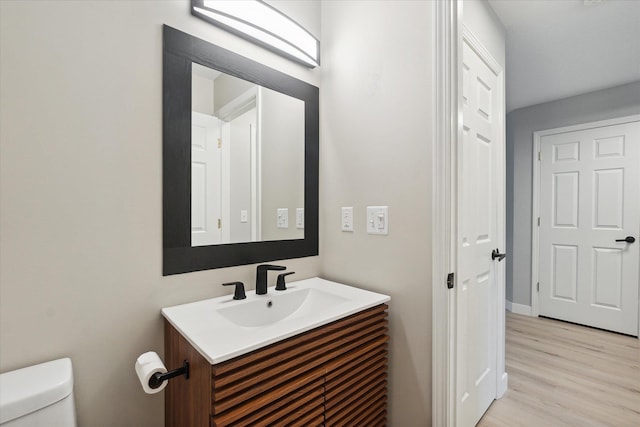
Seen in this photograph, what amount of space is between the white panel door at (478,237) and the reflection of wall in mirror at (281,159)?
2.60 ft

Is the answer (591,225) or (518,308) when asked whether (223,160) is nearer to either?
(591,225)

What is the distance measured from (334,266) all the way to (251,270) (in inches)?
17.8

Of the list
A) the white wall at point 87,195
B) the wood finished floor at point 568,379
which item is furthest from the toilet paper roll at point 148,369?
the wood finished floor at point 568,379

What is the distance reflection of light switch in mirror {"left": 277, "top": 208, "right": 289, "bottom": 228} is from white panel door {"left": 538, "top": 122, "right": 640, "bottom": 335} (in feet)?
10.4

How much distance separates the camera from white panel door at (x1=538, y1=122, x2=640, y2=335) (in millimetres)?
2750

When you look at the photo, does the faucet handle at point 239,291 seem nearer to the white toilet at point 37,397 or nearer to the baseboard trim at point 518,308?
the white toilet at point 37,397

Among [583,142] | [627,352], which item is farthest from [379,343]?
[583,142]

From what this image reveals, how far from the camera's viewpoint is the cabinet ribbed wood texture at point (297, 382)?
0.78 meters

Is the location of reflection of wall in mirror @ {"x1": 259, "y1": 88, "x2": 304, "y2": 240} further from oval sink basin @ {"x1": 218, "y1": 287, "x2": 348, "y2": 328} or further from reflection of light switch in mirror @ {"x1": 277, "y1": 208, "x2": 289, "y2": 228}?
oval sink basin @ {"x1": 218, "y1": 287, "x2": 348, "y2": 328}

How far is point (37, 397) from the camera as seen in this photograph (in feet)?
2.35

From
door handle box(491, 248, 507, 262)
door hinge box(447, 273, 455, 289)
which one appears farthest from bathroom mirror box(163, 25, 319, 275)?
door handle box(491, 248, 507, 262)

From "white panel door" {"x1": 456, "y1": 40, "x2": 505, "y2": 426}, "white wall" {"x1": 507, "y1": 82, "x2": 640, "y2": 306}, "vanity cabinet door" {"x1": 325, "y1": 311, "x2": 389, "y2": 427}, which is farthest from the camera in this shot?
"white wall" {"x1": 507, "y1": 82, "x2": 640, "y2": 306}

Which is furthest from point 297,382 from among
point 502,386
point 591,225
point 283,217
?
point 591,225

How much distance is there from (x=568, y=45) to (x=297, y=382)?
2.95 m
